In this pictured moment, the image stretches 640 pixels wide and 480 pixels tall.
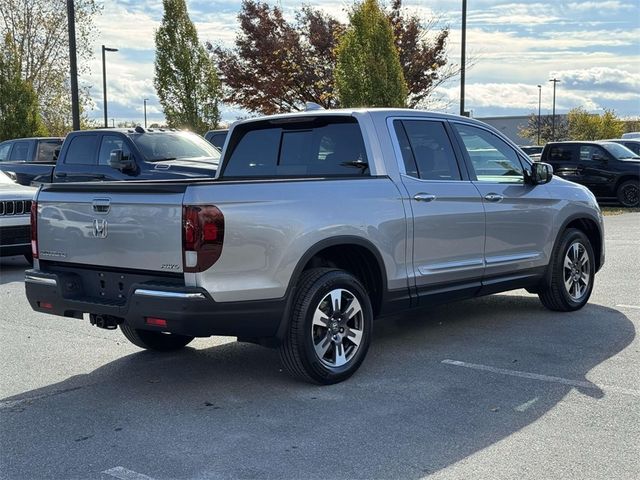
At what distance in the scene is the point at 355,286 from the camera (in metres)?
5.40

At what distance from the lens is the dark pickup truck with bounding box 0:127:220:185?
12156 mm

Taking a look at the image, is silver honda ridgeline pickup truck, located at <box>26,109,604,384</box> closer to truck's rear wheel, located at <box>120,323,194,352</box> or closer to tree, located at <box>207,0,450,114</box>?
truck's rear wheel, located at <box>120,323,194,352</box>

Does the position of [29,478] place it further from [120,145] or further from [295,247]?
[120,145]

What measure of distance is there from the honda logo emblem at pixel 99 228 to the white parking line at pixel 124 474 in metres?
1.73

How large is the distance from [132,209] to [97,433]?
1.39 meters

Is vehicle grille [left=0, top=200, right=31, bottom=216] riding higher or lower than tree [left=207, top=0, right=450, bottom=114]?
lower

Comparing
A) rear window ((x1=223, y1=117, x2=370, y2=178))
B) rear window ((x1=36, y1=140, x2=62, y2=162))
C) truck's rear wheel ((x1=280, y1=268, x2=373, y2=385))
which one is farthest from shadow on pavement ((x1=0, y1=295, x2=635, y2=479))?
rear window ((x1=36, y1=140, x2=62, y2=162))

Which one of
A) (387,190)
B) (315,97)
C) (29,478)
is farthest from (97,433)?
(315,97)

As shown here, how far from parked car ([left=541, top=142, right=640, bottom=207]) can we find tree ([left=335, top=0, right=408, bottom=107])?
480 centimetres

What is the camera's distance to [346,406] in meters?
4.84

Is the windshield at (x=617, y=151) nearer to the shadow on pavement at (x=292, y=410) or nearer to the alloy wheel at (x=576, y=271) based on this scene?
the alloy wheel at (x=576, y=271)

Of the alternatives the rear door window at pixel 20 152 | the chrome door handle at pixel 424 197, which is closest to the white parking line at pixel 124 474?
the chrome door handle at pixel 424 197

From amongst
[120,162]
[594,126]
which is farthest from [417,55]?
[594,126]

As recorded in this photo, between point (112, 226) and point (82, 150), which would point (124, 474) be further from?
point (82, 150)
